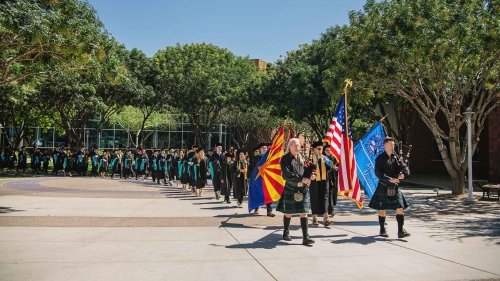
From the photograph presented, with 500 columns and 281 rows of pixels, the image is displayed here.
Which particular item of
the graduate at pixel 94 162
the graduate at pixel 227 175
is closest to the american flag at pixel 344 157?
the graduate at pixel 227 175

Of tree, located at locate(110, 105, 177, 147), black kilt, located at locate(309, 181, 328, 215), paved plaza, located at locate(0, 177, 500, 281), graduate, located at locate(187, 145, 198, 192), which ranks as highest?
tree, located at locate(110, 105, 177, 147)

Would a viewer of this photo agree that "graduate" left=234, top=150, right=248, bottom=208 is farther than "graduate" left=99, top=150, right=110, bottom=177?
No

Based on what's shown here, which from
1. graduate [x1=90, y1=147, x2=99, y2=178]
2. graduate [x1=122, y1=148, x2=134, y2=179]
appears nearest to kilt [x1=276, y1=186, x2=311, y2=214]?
graduate [x1=122, y1=148, x2=134, y2=179]

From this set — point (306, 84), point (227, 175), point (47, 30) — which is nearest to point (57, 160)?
point (306, 84)

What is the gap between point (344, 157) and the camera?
10.4 metres

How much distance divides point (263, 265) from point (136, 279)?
5.86 feet

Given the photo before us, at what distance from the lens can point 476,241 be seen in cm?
856

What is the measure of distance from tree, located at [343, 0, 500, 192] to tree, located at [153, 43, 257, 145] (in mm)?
17932

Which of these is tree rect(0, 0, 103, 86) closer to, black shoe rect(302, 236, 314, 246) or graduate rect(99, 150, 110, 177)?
black shoe rect(302, 236, 314, 246)

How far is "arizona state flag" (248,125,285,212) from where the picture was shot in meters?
10.6

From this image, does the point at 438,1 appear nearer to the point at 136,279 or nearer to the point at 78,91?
the point at 136,279

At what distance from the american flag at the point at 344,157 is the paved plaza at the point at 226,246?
31.6 inches

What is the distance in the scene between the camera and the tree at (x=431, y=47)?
14.7 metres

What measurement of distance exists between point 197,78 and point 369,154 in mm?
24309
